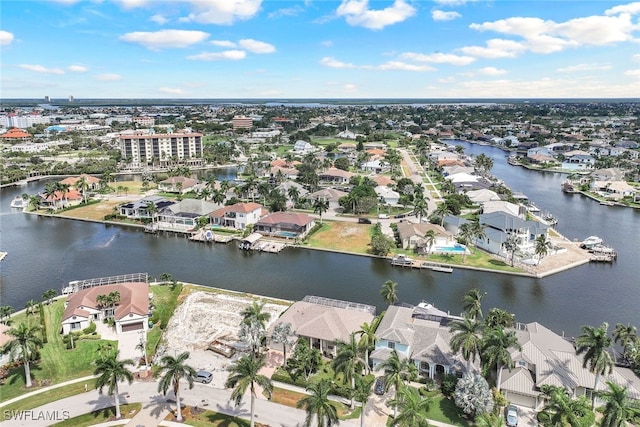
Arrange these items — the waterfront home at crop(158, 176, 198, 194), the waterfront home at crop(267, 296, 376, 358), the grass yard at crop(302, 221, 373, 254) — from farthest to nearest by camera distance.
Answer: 1. the waterfront home at crop(158, 176, 198, 194)
2. the grass yard at crop(302, 221, 373, 254)
3. the waterfront home at crop(267, 296, 376, 358)

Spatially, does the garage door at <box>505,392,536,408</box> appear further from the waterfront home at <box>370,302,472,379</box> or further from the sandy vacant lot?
the sandy vacant lot

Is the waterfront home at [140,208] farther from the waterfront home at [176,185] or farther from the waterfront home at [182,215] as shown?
the waterfront home at [176,185]

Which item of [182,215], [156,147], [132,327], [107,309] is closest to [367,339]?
[132,327]

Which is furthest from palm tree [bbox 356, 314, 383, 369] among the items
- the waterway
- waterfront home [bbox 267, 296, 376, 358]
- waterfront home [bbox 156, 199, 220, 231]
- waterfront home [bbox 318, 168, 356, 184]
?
waterfront home [bbox 318, 168, 356, 184]

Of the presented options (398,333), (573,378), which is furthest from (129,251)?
(573,378)

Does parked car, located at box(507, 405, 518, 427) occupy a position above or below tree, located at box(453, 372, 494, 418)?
below

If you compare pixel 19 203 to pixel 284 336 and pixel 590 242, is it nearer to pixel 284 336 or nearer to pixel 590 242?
pixel 284 336
